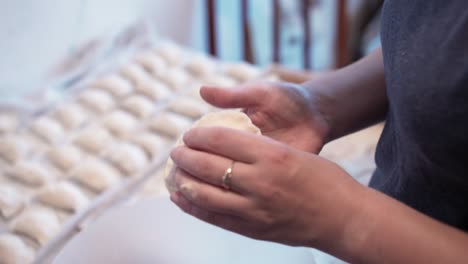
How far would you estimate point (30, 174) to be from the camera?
74 cm

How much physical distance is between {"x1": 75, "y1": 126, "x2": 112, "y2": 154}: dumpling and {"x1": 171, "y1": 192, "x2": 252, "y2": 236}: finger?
400 mm

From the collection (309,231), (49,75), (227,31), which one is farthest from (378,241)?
(227,31)

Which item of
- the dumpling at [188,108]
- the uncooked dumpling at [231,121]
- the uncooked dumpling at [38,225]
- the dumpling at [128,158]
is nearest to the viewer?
the uncooked dumpling at [231,121]

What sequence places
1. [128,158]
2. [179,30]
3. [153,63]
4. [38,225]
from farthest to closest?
[179,30] < [153,63] < [128,158] < [38,225]

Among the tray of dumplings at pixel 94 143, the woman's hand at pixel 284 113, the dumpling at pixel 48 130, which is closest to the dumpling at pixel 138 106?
the tray of dumplings at pixel 94 143

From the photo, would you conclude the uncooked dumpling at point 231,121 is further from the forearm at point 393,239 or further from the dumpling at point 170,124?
the dumpling at point 170,124

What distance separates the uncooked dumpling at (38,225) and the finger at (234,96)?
27cm

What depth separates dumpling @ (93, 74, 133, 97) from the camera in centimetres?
92

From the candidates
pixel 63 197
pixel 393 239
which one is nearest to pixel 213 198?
pixel 393 239

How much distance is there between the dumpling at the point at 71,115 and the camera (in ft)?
2.79

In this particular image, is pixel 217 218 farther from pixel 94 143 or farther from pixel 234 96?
pixel 94 143

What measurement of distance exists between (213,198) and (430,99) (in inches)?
7.3

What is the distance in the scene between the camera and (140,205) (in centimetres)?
63

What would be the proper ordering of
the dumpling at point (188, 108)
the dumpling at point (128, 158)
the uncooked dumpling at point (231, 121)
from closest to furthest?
the uncooked dumpling at point (231, 121) < the dumpling at point (128, 158) < the dumpling at point (188, 108)
